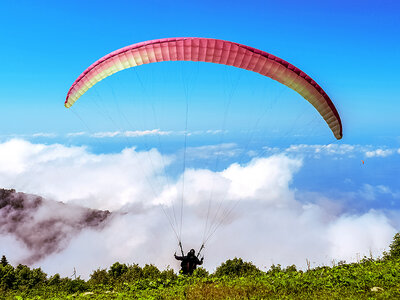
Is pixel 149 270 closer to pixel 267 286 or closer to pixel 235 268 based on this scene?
pixel 235 268

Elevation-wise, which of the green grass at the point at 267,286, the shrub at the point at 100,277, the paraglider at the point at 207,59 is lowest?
the green grass at the point at 267,286

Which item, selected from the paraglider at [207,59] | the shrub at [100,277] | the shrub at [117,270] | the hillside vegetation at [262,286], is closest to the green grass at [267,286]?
the hillside vegetation at [262,286]

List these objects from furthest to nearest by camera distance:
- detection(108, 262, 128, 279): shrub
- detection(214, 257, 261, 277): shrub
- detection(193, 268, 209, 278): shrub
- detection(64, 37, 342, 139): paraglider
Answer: detection(108, 262, 128, 279): shrub < detection(214, 257, 261, 277): shrub < detection(193, 268, 209, 278): shrub < detection(64, 37, 342, 139): paraglider

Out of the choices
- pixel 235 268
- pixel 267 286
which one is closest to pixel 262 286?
pixel 267 286

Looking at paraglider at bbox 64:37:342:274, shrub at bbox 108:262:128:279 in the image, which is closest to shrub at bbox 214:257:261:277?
shrub at bbox 108:262:128:279

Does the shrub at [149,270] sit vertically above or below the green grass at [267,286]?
above

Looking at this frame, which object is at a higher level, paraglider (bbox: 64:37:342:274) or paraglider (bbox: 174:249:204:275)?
paraglider (bbox: 64:37:342:274)

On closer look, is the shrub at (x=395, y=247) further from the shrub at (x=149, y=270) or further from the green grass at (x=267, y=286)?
the shrub at (x=149, y=270)

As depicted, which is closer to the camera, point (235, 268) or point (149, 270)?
point (235, 268)

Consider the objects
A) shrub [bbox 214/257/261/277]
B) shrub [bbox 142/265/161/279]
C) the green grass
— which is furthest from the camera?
shrub [bbox 142/265/161/279]

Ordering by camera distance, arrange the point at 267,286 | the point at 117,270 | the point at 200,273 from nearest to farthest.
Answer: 1. the point at 267,286
2. the point at 200,273
3. the point at 117,270

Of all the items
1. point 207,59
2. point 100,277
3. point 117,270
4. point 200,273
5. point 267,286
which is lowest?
point 267,286

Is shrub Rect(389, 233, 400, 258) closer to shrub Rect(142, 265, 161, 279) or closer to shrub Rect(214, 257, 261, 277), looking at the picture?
shrub Rect(214, 257, 261, 277)

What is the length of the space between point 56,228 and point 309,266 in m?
138
